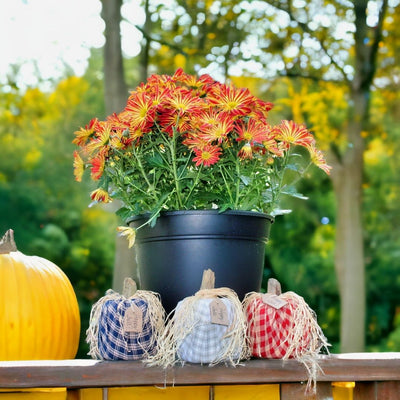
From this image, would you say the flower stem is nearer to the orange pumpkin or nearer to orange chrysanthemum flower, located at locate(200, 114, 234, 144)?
orange chrysanthemum flower, located at locate(200, 114, 234, 144)

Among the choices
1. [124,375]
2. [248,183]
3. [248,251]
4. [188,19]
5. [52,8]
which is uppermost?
[52,8]

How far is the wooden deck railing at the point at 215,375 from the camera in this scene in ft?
3.02

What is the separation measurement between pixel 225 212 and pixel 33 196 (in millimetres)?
5154

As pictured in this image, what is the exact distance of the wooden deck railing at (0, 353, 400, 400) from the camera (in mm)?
921

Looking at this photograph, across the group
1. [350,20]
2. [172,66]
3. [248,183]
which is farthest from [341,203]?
[248,183]

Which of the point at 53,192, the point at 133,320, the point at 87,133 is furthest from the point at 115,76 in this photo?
the point at 53,192

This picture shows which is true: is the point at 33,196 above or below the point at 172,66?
below

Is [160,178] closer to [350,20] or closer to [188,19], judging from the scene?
[188,19]

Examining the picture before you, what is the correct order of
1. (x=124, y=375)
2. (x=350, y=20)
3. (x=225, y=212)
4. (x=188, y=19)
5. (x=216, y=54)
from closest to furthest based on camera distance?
(x=124, y=375) < (x=225, y=212) < (x=216, y=54) < (x=188, y=19) < (x=350, y=20)

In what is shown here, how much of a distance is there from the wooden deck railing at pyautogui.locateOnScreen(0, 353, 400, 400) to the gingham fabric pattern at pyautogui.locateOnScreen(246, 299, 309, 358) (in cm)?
3

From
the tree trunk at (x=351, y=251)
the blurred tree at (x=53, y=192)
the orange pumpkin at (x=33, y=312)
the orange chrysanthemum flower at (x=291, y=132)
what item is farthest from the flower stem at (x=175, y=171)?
the blurred tree at (x=53, y=192)

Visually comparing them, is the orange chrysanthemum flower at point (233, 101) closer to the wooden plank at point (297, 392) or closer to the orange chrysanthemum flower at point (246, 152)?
the orange chrysanthemum flower at point (246, 152)

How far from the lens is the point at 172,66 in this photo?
470cm

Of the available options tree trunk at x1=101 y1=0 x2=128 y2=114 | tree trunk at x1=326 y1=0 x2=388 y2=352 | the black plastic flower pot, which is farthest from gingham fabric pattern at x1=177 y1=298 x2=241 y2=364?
tree trunk at x1=326 y1=0 x2=388 y2=352
